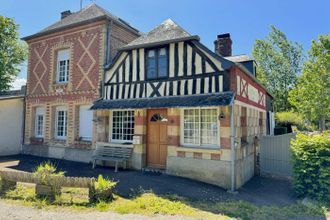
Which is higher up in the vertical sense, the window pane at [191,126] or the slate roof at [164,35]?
the slate roof at [164,35]

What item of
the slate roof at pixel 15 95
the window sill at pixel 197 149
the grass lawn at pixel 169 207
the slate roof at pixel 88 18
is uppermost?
the slate roof at pixel 88 18

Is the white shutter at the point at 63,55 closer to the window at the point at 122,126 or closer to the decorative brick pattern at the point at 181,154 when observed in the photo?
the window at the point at 122,126

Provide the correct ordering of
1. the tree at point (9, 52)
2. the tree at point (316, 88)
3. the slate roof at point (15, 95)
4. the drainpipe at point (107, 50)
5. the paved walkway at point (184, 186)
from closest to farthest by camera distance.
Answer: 1. the paved walkway at point (184, 186)
2. the drainpipe at point (107, 50)
3. the slate roof at point (15, 95)
4. the tree at point (9, 52)
5. the tree at point (316, 88)

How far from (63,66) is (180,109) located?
6.85 metres

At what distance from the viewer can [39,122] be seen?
12.6 meters

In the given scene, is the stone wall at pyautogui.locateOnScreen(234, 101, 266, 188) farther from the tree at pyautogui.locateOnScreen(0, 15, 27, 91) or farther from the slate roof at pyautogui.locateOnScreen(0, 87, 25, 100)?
the tree at pyautogui.locateOnScreen(0, 15, 27, 91)

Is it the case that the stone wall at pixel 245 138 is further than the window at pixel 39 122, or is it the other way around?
the window at pixel 39 122

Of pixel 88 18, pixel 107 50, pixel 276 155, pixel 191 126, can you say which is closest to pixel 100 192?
pixel 191 126

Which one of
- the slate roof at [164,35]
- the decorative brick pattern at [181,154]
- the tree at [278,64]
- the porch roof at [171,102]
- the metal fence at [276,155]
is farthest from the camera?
the tree at [278,64]

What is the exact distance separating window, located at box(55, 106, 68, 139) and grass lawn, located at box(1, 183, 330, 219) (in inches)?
217

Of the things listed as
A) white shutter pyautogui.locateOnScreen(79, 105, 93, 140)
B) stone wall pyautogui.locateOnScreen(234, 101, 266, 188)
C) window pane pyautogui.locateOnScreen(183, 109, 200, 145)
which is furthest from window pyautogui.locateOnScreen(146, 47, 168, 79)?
white shutter pyautogui.locateOnScreen(79, 105, 93, 140)

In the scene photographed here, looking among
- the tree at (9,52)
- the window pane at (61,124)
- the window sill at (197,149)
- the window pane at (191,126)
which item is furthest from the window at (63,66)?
the tree at (9,52)

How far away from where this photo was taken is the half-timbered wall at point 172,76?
25.9ft

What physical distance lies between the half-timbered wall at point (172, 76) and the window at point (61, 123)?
9.66ft
